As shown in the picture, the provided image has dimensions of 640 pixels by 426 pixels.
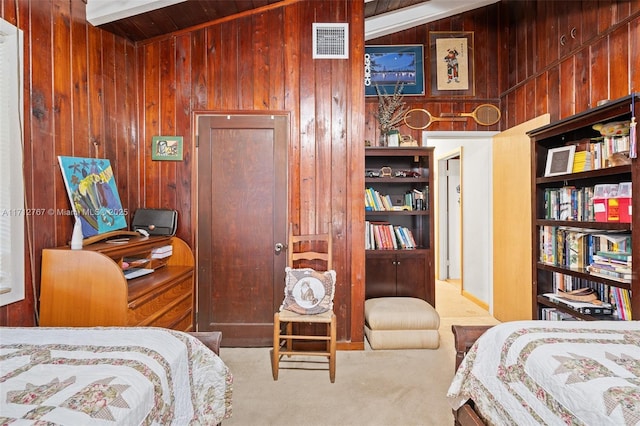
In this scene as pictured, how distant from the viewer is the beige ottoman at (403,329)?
2.91 m

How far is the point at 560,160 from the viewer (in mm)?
2432

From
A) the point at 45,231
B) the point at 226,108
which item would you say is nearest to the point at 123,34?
the point at 226,108

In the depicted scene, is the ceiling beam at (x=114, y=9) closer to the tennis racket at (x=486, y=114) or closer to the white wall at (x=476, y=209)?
the white wall at (x=476, y=209)

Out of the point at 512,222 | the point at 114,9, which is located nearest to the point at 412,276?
the point at 512,222

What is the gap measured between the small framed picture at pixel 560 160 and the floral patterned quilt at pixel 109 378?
2.41 m

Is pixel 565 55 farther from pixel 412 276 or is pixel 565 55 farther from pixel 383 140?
pixel 412 276

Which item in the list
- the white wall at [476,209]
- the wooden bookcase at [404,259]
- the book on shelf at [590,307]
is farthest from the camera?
the white wall at [476,209]

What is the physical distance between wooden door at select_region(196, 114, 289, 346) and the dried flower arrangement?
3.99 feet

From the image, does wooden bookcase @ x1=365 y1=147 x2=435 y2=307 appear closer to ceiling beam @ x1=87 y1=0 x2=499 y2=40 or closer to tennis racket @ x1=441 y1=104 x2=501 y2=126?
tennis racket @ x1=441 y1=104 x2=501 y2=126

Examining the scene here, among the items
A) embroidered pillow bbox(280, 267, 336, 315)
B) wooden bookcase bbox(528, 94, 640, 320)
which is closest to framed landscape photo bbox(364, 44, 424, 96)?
wooden bookcase bbox(528, 94, 640, 320)

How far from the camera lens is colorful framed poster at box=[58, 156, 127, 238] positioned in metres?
2.15

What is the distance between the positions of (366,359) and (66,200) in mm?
2313

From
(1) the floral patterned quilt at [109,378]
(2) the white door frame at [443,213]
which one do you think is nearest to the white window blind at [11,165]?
(1) the floral patterned quilt at [109,378]

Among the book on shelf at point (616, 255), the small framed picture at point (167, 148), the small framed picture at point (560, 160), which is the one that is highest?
the small framed picture at point (167, 148)
